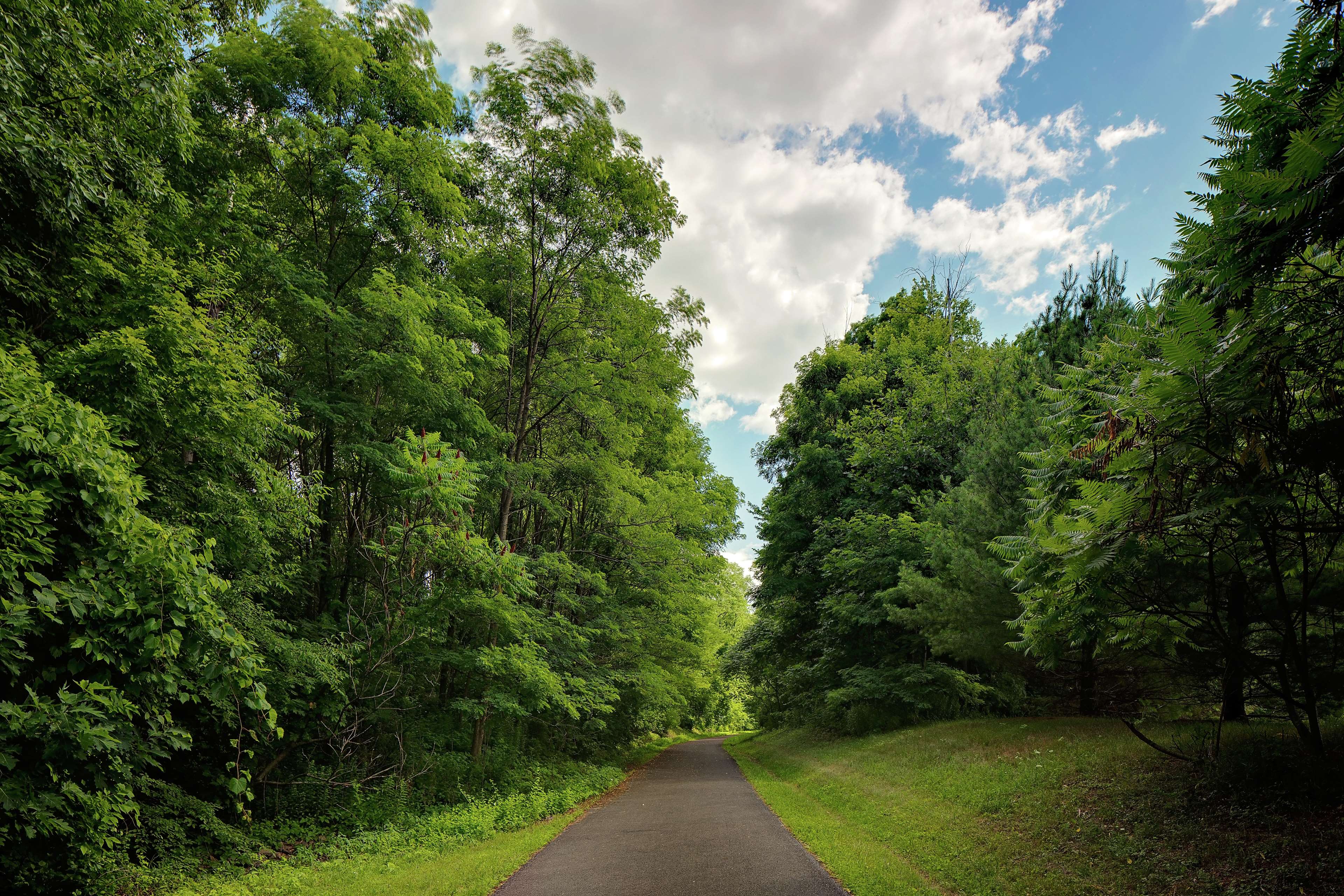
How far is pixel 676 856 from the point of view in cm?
790

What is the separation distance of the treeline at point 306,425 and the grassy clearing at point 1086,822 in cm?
597

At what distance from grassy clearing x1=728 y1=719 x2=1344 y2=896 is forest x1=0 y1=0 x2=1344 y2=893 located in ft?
2.02

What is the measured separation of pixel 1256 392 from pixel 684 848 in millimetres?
8370

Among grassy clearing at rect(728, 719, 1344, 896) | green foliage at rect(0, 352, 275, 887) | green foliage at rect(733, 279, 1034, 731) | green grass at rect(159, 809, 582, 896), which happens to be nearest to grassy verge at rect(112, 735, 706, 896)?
green grass at rect(159, 809, 582, 896)

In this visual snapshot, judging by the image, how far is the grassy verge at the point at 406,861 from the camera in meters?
6.32

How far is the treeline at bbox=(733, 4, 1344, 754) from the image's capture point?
3.58m

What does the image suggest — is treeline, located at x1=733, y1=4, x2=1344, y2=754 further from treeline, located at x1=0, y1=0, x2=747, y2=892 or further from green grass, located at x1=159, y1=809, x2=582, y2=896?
green grass, located at x1=159, y1=809, x2=582, y2=896

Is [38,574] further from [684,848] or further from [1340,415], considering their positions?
[1340,415]

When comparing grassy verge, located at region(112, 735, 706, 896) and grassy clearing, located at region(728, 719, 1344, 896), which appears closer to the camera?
grassy clearing, located at region(728, 719, 1344, 896)

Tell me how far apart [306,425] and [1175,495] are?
13.6 meters

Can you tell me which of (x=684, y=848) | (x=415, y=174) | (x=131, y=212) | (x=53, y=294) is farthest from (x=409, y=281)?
(x=684, y=848)

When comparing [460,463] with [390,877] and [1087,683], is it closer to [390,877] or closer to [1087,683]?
[390,877]

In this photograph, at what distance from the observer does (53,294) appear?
625 cm

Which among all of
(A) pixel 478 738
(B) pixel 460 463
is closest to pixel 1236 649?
(B) pixel 460 463
